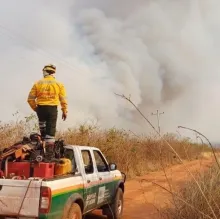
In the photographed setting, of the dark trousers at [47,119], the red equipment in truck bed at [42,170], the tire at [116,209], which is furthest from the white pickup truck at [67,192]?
the dark trousers at [47,119]

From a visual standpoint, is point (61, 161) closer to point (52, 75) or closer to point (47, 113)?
point (47, 113)

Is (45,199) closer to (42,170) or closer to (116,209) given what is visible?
(42,170)

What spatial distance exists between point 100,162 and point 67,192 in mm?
2672

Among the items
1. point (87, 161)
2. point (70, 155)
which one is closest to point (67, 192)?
point (70, 155)

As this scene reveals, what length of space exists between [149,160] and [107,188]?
14571 mm

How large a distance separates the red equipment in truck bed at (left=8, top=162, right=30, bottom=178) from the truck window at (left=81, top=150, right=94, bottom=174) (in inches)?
52.3

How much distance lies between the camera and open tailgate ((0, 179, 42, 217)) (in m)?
5.81

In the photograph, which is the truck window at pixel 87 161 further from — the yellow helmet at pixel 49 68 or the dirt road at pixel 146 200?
the yellow helmet at pixel 49 68

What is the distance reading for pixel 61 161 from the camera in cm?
693

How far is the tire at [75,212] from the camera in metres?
6.47

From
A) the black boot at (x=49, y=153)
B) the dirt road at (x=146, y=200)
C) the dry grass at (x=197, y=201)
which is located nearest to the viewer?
the dry grass at (x=197, y=201)

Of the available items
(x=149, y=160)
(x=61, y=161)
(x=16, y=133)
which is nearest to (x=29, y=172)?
(x=61, y=161)

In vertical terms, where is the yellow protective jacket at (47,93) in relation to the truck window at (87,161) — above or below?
above

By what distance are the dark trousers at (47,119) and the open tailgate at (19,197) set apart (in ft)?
6.65
